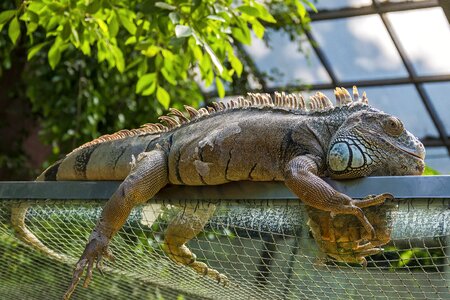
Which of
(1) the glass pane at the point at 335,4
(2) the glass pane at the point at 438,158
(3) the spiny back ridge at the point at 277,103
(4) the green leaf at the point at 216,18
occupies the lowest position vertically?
(3) the spiny back ridge at the point at 277,103

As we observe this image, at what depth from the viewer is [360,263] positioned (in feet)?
7.25

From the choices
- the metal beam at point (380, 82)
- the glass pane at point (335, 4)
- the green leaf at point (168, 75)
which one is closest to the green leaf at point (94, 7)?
the green leaf at point (168, 75)

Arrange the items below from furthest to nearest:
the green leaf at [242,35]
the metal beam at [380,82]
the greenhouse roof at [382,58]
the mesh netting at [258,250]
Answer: the metal beam at [380,82] < the greenhouse roof at [382,58] < the green leaf at [242,35] < the mesh netting at [258,250]

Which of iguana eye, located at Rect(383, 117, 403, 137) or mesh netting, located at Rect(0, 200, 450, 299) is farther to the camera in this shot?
iguana eye, located at Rect(383, 117, 403, 137)

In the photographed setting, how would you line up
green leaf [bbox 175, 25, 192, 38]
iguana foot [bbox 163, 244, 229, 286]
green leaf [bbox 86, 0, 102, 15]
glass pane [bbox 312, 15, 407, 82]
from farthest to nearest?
glass pane [bbox 312, 15, 407, 82] → green leaf [bbox 86, 0, 102, 15] → green leaf [bbox 175, 25, 192, 38] → iguana foot [bbox 163, 244, 229, 286]

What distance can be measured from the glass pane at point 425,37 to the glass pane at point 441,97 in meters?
0.18

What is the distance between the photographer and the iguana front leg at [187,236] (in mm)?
2590

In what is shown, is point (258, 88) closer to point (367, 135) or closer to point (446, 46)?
point (446, 46)

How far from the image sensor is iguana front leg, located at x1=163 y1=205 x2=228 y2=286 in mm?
2590

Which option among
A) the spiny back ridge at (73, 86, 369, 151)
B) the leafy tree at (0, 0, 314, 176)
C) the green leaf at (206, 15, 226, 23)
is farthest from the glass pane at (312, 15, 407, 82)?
the spiny back ridge at (73, 86, 369, 151)

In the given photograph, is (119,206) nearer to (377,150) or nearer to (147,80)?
(377,150)

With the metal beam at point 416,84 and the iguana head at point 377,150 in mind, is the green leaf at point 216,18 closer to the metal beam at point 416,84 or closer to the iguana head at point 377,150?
the iguana head at point 377,150

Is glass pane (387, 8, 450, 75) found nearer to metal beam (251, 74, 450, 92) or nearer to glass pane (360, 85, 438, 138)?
metal beam (251, 74, 450, 92)

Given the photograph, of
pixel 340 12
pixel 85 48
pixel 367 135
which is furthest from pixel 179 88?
pixel 367 135
